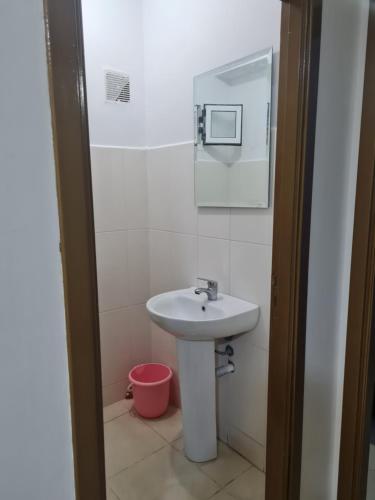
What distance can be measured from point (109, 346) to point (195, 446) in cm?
80

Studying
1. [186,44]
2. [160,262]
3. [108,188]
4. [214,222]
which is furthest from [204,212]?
[186,44]

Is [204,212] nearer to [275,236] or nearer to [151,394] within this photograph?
[275,236]

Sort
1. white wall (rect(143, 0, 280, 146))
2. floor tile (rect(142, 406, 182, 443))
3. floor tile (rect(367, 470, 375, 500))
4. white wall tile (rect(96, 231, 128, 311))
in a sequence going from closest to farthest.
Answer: floor tile (rect(367, 470, 375, 500))
white wall (rect(143, 0, 280, 146))
floor tile (rect(142, 406, 182, 443))
white wall tile (rect(96, 231, 128, 311))

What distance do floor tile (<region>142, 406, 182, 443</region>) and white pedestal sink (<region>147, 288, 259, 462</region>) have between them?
0.21 meters

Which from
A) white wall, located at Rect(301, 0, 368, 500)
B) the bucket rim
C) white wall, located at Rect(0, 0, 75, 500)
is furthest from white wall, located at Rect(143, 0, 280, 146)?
the bucket rim

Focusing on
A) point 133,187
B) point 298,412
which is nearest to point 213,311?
point 298,412

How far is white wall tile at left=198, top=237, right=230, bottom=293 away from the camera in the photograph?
179cm

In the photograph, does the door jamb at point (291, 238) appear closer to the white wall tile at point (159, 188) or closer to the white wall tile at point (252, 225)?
the white wall tile at point (252, 225)

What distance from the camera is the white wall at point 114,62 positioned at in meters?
1.91

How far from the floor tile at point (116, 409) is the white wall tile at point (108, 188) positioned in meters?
1.18

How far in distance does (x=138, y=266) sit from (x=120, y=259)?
0.48ft

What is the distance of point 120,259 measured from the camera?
2.19m

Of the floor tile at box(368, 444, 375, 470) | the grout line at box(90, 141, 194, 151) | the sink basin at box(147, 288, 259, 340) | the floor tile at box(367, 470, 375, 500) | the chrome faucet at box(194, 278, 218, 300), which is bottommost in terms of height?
the floor tile at box(368, 444, 375, 470)

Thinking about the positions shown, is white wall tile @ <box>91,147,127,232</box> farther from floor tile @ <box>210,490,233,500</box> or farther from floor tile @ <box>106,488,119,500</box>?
floor tile @ <box>210,490,233,500</box>
